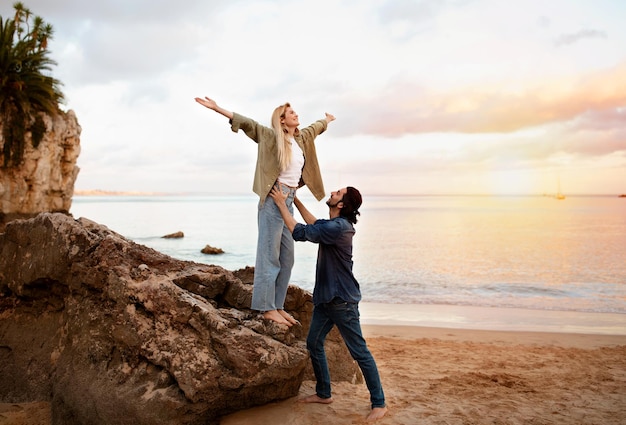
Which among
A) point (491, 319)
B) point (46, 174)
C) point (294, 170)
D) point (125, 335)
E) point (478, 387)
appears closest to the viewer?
point (125, 335)

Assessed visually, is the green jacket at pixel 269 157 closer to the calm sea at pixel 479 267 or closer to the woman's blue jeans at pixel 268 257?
the woman's blue jeans at pixel 268 257

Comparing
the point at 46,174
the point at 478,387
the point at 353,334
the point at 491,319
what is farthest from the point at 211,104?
the point at 46,174

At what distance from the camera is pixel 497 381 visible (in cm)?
621

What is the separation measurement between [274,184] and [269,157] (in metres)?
0.27

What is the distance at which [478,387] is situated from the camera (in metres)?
5.91

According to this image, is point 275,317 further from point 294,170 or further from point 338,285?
point 294,170

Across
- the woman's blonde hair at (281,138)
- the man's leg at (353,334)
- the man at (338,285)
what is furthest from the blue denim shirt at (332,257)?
the woman's blonde hair at (281,138)

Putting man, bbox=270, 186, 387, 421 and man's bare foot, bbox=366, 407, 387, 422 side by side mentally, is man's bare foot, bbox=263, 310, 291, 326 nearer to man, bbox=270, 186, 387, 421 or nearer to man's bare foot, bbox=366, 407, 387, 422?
man, bbox=270, 186, 387, 421

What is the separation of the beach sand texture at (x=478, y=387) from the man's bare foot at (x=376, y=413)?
0.17 ft

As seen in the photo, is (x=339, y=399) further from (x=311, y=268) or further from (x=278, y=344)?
(x=311, y=268)

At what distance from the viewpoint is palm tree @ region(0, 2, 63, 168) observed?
2280cm

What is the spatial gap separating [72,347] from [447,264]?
19162 millimetres

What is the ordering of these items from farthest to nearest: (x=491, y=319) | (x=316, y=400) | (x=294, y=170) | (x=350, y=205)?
(x=491, y=319) < (x=294, y=170) < (x=316, y=400) < (x=350, y=205)

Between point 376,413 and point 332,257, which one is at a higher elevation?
point 332,257
